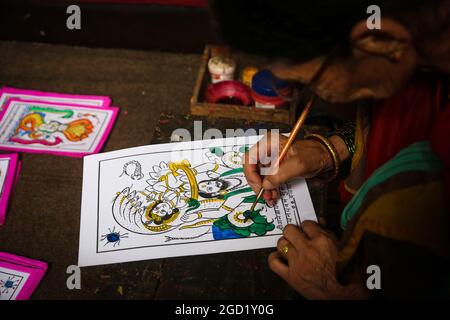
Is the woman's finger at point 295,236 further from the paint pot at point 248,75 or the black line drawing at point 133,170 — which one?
the paint pot at point 248,75

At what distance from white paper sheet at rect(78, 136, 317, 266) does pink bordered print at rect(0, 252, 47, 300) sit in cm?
13

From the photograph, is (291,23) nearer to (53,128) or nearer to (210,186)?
(210,186)

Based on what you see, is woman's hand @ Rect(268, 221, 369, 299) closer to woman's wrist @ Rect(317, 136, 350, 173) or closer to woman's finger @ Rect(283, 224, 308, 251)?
woman's finger @ Rect(283, 224, 308, 251)

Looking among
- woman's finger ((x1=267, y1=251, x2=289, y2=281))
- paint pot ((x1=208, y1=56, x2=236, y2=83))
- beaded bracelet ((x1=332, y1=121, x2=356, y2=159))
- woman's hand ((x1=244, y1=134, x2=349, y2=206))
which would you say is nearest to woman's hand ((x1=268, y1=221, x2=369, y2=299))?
woman's finger ((x1=267, y1=251, x2=289, y2=281))

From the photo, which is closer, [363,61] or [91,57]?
→ [363,61]

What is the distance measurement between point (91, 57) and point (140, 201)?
3.22ft

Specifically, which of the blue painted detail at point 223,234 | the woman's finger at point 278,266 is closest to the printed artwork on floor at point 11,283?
the blue painted detail at point 223,234

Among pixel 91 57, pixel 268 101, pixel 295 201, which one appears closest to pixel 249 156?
pixel 295 201

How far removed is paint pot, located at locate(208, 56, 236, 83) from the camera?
1.37 m

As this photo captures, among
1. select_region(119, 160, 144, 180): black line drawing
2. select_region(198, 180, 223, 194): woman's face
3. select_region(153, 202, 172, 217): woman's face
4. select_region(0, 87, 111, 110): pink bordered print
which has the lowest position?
select_region(153, 202, 172, 217): woman's face
